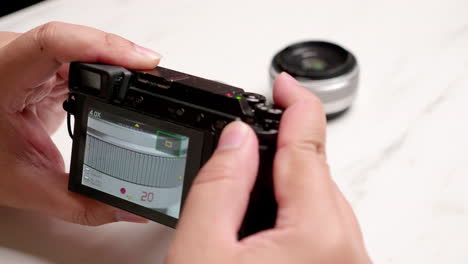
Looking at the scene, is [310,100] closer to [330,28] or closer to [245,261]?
[245,261]

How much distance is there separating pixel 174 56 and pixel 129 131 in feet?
1.62

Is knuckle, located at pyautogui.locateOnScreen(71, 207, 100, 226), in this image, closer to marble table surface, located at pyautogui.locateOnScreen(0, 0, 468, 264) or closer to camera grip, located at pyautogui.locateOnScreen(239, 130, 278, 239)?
marble table surface, located at pyautogui.locateOnScreen(0, 0, 468, 264)

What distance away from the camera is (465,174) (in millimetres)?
859

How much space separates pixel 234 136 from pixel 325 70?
42 centimetres

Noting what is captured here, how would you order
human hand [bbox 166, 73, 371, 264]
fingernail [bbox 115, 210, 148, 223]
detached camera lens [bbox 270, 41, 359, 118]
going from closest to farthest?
human hand [bbox 166, 73, 371, 264], fingernail [bbox 115, 210, 148, 223], detached camera lens [bbox 270, 41, 359, 118]

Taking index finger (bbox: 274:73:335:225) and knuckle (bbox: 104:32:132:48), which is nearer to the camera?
index finger (bbox: 274:73:335:225)

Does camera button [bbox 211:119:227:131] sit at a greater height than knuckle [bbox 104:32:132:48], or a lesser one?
lesser

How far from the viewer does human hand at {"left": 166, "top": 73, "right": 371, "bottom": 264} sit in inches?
19.3

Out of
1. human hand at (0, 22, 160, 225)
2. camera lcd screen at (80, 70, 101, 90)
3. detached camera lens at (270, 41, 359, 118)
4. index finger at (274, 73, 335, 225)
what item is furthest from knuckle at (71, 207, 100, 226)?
detached camera lens at (270, 41, 359, 118)

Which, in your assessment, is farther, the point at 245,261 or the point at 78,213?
the point at 78,213

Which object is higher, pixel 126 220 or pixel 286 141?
pixel 286 141

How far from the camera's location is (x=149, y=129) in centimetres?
65

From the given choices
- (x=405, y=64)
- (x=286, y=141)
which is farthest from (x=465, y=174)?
(x=286, y=141)

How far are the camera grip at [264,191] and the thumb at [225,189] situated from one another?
0.02 metres
